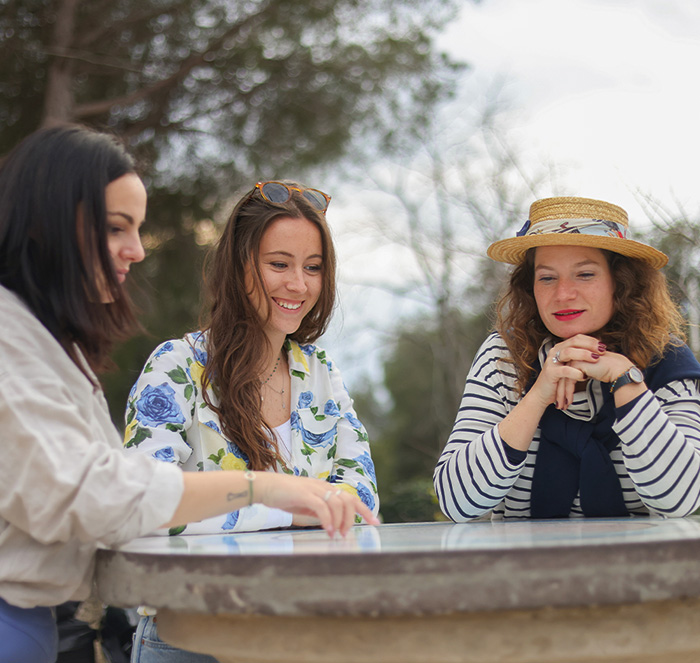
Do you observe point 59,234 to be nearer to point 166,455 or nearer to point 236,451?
point 166,455

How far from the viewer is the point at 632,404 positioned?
2156 millimetres

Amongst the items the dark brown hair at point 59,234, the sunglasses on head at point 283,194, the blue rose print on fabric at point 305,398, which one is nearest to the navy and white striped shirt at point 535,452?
the blue rose print on fabric at point 305,398

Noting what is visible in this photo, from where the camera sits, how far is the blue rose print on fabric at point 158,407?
2293 mm

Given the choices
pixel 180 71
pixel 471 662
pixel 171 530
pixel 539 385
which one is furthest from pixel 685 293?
pixel 180 71

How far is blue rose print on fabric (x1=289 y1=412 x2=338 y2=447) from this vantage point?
257cm

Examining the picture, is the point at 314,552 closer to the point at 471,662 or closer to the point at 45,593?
the point at 471,662

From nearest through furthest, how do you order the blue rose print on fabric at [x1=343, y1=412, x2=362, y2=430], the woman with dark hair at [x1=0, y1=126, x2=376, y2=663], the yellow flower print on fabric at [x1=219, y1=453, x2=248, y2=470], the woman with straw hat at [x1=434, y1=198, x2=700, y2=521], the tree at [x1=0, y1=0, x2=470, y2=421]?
the woman with dark hair at [x1=0, y1=126, x2=376, y2=663] < the woman with straw hat at [x1=434, y1=198, x2=700, y2=521] < the yellow flower print on fabric at [x1=219, y1=453, x2=248, y2=470] < the blue rose print on fabric at [x1=343, y1=412, x2=362, y2=430] < the tree at [x1=0, y1=0, x2=470, y2=421]

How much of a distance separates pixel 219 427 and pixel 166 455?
0.73ft

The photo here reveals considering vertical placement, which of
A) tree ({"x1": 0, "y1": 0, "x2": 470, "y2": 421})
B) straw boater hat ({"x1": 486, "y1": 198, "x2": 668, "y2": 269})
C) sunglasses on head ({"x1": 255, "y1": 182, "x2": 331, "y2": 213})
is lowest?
straw boater hat ({"x1": 486, "y1": 198, "x2": 668, "y2": 269})

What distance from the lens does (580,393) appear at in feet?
7.98

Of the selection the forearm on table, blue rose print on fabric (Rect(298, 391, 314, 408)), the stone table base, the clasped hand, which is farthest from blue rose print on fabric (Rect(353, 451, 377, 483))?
the stone table base

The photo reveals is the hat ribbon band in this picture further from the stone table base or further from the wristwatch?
the stone table base

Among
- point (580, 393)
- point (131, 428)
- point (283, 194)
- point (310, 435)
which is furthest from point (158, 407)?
point (580, 393)

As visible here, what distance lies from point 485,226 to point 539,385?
7.38m
